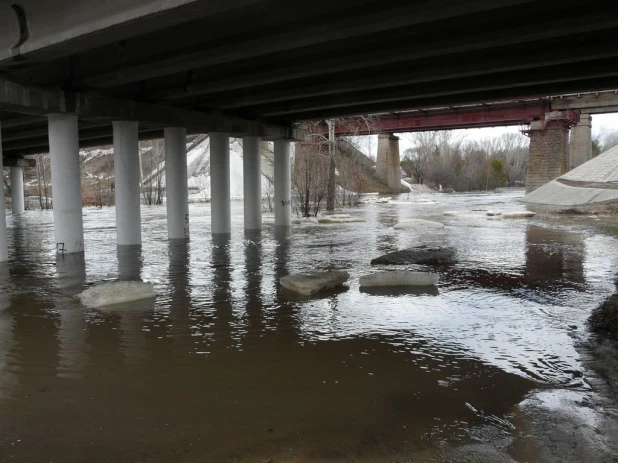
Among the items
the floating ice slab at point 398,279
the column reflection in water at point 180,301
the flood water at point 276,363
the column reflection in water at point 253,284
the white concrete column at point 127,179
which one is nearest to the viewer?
the flood water at point 276,363

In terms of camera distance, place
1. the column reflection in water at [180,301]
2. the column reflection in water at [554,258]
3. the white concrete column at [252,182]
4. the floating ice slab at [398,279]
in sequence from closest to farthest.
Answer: the column reflection in water at [180,301] → the floating ice slab at [398,279] → the column reflection in water at [554,258] → the white concrete column at [252,182]

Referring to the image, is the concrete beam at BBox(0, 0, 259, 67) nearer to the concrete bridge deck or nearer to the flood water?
the concrete bridge deck

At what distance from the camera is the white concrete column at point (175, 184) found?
63.4 feet

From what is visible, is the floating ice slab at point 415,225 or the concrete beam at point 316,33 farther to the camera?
the floating ice slab at point 415,225

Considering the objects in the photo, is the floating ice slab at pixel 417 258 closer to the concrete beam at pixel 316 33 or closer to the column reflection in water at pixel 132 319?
the concrete beam at pixel 316 33

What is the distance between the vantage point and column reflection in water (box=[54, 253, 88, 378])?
5879mm

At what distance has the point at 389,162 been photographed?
6512cm

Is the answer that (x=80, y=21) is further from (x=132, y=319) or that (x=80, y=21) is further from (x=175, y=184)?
(x=175, y=184)

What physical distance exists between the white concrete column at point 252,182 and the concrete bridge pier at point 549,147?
96.5 ft

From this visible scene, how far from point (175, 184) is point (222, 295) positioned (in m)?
11.0

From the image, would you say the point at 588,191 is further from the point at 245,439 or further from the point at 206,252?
the point at 245,439

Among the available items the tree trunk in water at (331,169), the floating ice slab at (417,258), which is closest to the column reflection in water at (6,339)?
the floating ice slab at (417,258)

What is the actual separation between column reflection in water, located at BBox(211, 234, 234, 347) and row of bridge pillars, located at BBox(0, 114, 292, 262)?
3.59m

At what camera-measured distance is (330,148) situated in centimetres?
3309
